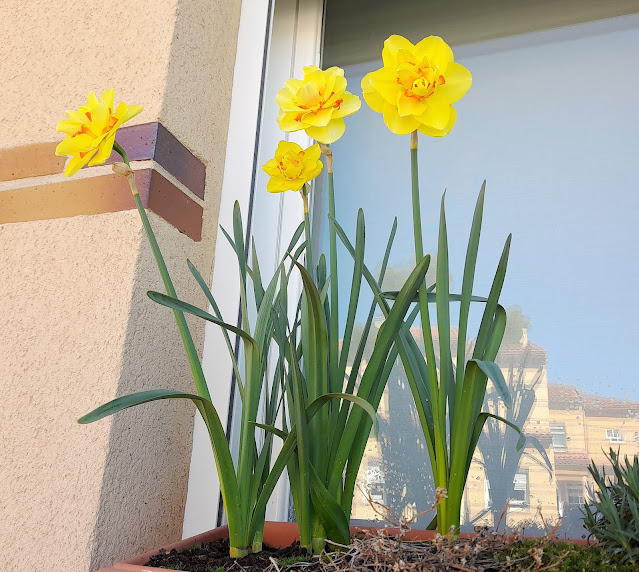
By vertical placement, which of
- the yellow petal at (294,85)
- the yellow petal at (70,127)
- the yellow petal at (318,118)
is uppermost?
the yellow petal at (294,85)

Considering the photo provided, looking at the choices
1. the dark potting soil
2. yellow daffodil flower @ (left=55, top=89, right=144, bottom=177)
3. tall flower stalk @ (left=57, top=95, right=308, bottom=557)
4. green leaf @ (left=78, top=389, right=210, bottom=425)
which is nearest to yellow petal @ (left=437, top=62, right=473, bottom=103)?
tall flower stalk @ (left=57, top=95, right=308, bottom=557)

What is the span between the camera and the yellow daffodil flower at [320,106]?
80 cm

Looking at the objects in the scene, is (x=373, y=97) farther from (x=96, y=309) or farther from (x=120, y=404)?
(x=96, y=309)

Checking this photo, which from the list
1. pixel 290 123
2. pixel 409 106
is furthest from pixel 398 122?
pixel 290 123

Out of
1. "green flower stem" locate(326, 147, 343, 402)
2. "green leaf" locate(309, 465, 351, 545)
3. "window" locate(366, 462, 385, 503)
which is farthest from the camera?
"window" locate(366, 462, 385, 503)

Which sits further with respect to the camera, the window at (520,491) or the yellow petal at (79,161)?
the window at (520,491)

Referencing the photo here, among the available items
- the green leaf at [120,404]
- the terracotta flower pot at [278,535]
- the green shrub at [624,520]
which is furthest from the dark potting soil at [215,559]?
the green shrub at [624,520]

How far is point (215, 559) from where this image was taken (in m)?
0.77

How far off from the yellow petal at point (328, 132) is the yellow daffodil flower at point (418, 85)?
63mm

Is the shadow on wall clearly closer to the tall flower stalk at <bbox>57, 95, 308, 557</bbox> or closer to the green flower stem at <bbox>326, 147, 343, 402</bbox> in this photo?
the tall flower stalk at <bbox>57, 95, 308, 557</bbox>

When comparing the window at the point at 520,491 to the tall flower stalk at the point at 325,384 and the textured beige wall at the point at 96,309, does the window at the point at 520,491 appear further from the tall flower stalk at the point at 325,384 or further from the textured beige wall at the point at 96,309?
the textured beige wall at the point at 96,309

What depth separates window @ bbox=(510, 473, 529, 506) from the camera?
3.76 feet

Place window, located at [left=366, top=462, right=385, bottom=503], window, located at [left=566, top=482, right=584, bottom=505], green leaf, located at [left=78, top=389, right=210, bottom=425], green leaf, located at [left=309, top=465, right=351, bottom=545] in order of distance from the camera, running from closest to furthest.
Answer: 1. green leaf, located at [left=78, top=389, right=210, bottom=425]
2. green leaf, located at [left=309, top=465, right=351, bottom=545]
3. window, located at [left=566, top=482, right=584, bottom=505]
4. window, located at [left=366, top=462, right=385, bottom=503]

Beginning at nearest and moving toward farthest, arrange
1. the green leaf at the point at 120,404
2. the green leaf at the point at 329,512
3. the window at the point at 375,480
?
the green leaf at the point at 120,404, the green leaf at the point at 329,512, the window at the point at 375,480
